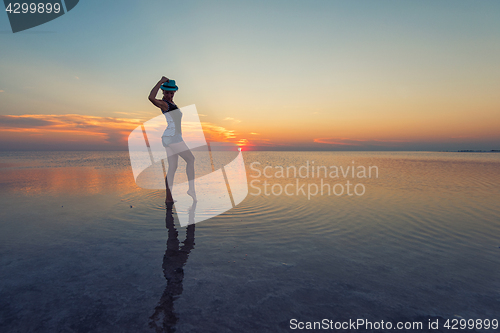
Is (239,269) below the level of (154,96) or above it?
below

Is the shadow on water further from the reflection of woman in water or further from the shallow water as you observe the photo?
the reflection of woman in water

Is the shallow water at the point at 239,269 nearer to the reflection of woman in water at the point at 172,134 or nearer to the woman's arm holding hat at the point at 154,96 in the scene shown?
the reflection of woman in water at the point at 172,134

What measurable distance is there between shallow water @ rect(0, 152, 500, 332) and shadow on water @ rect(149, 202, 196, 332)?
1 cm

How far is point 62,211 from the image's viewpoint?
19.4 ft

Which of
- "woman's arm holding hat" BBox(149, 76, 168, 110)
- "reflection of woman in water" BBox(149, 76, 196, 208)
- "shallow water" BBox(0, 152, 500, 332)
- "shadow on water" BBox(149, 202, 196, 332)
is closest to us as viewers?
"shadow on water" BBox(149, 202, 196, 332)

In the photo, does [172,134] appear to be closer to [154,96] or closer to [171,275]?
[154,96]

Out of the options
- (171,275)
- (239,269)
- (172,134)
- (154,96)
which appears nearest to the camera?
(171,275)

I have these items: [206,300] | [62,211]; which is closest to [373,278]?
[206,300]

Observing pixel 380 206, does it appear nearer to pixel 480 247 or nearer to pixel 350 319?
pixel 480 247

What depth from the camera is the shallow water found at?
2256 mm

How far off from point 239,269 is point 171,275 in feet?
2.89

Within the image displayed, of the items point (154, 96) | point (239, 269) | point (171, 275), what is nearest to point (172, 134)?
point (154, 96)

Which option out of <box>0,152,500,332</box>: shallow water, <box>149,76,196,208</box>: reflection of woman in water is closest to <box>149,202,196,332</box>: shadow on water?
<box>0,152,500,332</box>: shallow water

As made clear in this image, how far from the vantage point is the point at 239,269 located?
124 inches
